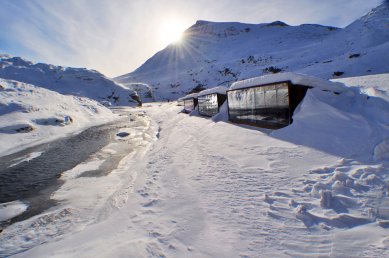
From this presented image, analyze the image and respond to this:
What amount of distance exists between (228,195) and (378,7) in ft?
232

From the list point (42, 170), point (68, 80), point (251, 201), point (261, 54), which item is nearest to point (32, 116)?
point (42, 170)

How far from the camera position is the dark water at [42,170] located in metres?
7.14

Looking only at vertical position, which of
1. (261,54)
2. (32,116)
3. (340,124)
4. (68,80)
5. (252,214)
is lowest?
(252,214)

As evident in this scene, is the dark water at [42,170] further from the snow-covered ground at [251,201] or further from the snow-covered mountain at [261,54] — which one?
the snow-covered mountain at [261,54]

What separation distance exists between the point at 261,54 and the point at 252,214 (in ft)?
259

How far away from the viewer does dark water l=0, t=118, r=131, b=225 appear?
23.4 ft

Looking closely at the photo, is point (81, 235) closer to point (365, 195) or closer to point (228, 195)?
point (228, 195)

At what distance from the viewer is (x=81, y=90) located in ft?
198

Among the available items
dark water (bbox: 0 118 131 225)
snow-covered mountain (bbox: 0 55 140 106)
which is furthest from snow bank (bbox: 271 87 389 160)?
snow-covered mountain (bbox: 0 55 140 106)

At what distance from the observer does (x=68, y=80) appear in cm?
6384

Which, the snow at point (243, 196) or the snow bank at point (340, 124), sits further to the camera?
the snow bank at point (340, 124)

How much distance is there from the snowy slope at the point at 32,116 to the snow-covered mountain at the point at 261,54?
29.7 meters

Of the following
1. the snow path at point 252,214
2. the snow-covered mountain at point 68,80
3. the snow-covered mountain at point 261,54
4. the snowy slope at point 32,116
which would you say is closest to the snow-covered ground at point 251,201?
the snow path at point 252,214

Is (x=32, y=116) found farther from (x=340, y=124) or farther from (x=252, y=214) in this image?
(x=340, y=124)
